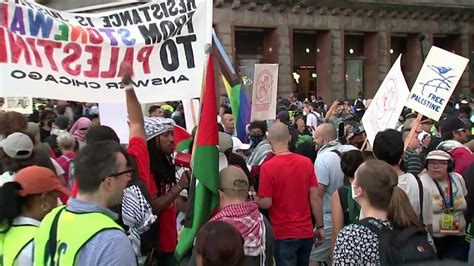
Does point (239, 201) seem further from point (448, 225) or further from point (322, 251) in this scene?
point (322, 251)

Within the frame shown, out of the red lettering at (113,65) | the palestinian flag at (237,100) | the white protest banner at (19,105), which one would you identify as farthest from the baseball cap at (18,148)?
the white protest banner at (19,105)

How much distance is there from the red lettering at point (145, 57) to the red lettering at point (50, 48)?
668 mm

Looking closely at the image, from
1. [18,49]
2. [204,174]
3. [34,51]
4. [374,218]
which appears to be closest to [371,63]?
[34,51]

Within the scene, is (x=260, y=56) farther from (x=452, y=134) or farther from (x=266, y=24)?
(x=452, y=134)

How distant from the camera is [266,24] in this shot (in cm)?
3061

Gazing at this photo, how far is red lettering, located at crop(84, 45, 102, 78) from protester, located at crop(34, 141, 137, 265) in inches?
99.7

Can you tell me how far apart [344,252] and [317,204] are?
268 centimetres

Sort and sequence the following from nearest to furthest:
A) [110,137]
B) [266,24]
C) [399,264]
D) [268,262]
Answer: [399,264] → [268,262] → [110,137] → [266,24]

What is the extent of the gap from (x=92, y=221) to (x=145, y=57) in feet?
10.2

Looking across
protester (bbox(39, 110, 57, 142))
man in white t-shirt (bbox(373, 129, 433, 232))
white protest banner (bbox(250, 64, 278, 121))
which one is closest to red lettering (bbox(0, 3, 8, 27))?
man in white t-shirt (bbox(373, 129, 433, 232))

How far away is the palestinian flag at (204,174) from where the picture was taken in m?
5.01

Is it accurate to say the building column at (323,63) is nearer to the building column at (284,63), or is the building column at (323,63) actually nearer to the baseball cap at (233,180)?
the building column at (284,63)

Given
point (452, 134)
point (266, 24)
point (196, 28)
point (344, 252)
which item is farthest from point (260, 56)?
point (344, 252)

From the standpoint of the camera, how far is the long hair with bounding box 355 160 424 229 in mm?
4203
